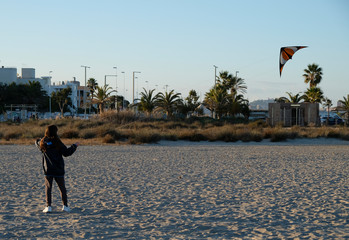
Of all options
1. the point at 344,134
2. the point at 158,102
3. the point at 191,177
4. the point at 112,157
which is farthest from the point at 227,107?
the point at 191,177

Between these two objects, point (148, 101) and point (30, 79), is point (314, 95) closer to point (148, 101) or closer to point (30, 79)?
point (148, 101)

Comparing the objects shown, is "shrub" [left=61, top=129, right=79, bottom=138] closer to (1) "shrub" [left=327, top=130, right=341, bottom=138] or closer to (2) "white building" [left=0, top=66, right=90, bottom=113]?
(1) "shrub" [left=327, top=130, right=341, bottom=138]

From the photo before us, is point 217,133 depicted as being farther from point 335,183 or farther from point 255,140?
point 335,183

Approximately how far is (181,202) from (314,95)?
6676cm

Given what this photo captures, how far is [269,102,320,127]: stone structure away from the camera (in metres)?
48.6

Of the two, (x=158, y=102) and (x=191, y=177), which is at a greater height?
(x=158, y=102)

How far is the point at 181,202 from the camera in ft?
30.6

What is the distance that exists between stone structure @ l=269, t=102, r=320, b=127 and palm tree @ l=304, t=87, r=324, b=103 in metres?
23.1

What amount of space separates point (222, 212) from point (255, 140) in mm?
23084

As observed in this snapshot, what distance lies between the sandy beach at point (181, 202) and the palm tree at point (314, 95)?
58.1m

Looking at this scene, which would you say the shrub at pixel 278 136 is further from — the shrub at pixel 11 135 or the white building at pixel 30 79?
the white building at pixel 30 79

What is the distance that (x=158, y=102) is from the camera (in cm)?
5891

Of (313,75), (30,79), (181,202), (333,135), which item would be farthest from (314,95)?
(30,79)

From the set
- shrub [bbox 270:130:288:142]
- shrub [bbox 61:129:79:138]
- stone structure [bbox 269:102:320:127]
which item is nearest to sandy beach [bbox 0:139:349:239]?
shrub [bbox 270:130:288:142]
